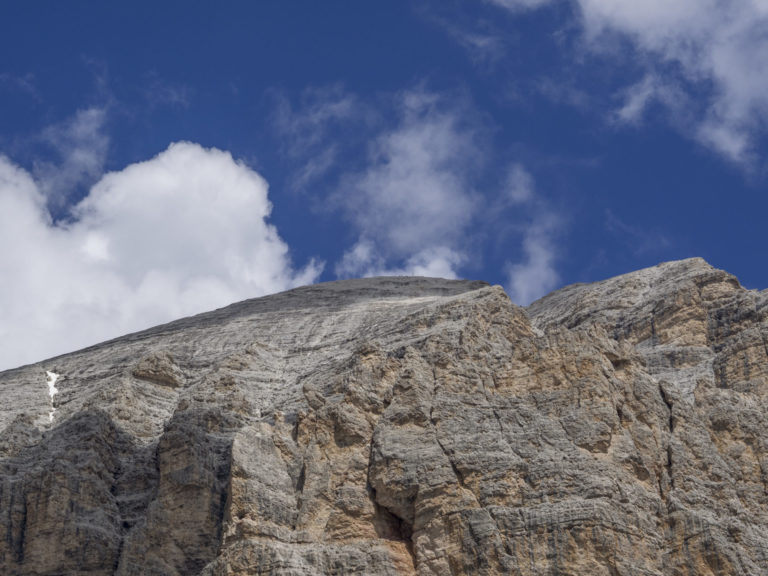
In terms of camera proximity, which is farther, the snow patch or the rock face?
the snow patch

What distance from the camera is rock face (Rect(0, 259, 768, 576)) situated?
78.8 m

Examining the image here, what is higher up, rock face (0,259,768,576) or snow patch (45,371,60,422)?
snow patch (45,371,60,422)

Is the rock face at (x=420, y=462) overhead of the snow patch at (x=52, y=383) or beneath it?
beneath

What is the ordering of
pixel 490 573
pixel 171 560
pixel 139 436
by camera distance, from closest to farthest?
pixel 490 573 → pixel 171 560 → pixel 139 436

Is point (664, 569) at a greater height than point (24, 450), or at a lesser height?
lesser

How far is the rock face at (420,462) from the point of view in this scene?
258 feet

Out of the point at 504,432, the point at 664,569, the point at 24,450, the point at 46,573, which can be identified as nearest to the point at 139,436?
the point at 24,450

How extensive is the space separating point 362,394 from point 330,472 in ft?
18.5

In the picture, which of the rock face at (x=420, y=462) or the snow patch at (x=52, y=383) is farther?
the snow patch at (x=52, y=383)

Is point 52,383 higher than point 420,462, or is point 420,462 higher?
point 52,383

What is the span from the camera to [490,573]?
251ft

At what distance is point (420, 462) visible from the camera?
82188 mm

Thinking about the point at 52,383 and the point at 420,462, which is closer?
the point at 420,462

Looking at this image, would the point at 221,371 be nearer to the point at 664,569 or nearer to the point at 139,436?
the point at 139,436
